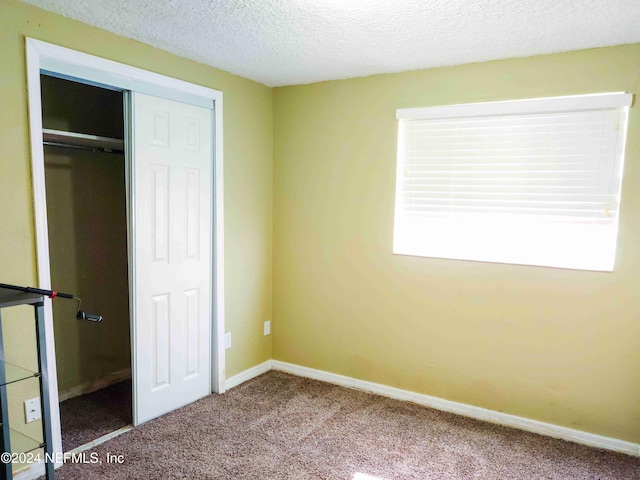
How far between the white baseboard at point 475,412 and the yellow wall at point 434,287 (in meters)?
0.05

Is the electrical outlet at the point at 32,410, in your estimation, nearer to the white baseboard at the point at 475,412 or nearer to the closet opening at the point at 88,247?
the closet opening at the point at 88,247

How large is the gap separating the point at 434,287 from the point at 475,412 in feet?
2.87

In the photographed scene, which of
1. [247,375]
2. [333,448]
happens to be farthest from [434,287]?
[247,375]

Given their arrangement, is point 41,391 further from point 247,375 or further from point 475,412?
point 475,412

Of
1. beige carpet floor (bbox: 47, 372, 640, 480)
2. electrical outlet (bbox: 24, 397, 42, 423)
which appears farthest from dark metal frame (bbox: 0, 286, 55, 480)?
beige carpet floor (bbox: 47, 372, 640, 480)

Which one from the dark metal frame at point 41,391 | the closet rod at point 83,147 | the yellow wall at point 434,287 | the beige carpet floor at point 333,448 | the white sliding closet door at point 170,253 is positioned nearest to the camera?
the dark metal frame at point 41,391

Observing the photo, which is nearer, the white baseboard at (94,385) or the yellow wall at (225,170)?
the yellow wall at (225,170)

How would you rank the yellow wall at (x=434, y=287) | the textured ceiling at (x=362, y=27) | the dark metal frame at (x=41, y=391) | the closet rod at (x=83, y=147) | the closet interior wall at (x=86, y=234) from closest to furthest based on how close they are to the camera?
the dark metal frame at (x=41, y=391) < the textured ceiling at (x=362, y=27) < the yellow wall at (x=434, y=287) < the closet rod at (x=83, y=147) < the closet interior wall at (x=86, y=234)

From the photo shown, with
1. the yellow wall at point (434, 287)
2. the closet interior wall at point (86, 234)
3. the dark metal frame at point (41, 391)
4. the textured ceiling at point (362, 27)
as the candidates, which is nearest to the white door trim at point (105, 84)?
the textured ceiling at point (362, 27)

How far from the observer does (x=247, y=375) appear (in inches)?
132

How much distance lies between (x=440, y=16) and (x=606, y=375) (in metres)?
2.22

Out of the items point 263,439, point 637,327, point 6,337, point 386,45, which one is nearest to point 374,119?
point 386,45

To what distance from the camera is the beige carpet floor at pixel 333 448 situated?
7.16 ft

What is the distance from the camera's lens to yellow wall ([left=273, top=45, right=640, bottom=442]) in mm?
2412
